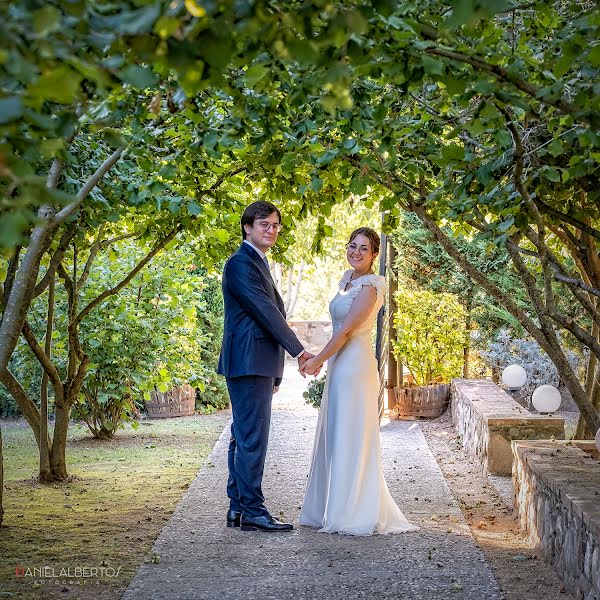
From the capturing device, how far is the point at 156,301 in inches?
417

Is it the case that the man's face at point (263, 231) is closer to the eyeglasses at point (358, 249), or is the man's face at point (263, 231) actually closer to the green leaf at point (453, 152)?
the eyeglasses at point (358, 249)

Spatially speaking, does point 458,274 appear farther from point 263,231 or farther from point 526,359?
point 263,231

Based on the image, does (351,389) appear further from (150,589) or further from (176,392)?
(176,392)

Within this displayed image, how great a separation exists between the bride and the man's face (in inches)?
24.8

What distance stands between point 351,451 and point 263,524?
74cm

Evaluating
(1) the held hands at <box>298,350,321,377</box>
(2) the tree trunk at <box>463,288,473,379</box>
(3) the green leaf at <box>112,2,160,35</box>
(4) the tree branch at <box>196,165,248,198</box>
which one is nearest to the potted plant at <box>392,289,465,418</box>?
(2) the tree trunk at <box>463,288,473,379</box>

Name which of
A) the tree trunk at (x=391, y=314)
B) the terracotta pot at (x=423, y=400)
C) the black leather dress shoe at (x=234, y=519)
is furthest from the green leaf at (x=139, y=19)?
the tree trunk at (x=391, y=314)

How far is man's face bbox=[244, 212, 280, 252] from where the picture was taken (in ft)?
18.8

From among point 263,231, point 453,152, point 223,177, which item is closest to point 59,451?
point 223,177

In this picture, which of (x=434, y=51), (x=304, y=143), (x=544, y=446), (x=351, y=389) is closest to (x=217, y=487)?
(x=351, y=389)

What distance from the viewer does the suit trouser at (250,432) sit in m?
5.66

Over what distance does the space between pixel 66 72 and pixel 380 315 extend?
36.1 feet

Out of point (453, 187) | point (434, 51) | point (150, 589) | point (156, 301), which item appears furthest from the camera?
point (156, 301)

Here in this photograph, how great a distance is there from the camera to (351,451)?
6.01 meters
